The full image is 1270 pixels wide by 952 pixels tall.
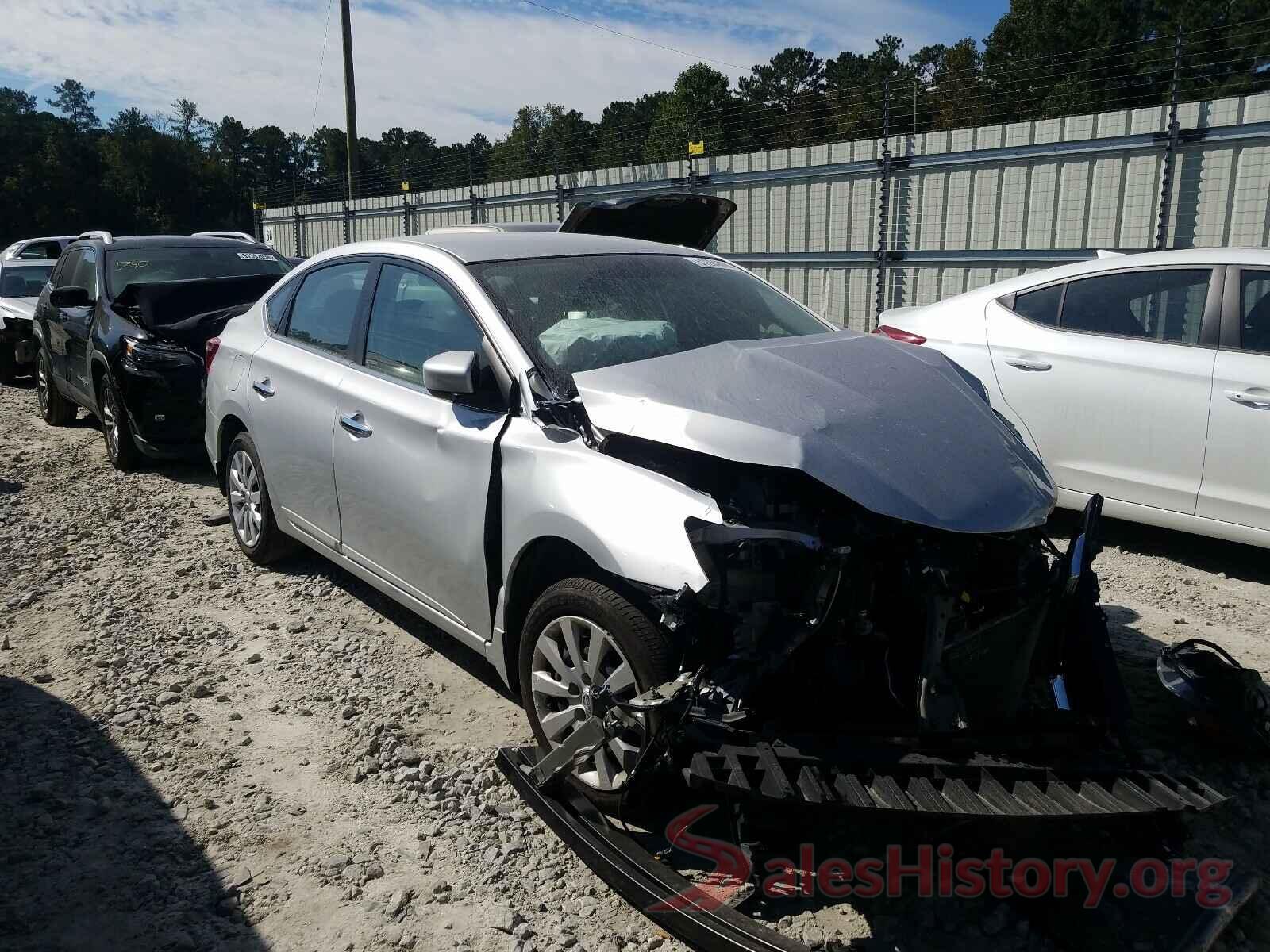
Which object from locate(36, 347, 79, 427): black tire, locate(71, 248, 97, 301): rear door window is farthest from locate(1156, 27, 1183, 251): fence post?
locate(36, 347, 79, 427): black tire

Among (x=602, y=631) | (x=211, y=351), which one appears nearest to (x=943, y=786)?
(x=602, y=631)

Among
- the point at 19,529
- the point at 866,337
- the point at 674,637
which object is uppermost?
the point at 866,337

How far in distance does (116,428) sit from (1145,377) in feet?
23.4

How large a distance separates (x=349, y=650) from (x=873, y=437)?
→ 2.67 m

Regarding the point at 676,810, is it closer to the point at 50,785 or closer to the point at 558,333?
the point at 558,333

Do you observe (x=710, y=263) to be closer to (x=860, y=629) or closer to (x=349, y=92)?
(x=860, y=629)

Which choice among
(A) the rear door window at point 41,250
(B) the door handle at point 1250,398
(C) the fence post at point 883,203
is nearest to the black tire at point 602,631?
(B) the door handle at point 1250,398

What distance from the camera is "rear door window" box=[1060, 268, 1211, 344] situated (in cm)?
497

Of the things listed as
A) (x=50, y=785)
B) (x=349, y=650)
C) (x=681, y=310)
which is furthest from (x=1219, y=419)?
(x=50, y=785)

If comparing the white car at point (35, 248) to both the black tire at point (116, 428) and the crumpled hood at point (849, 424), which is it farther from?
the crumpled hood at point (849, 424)

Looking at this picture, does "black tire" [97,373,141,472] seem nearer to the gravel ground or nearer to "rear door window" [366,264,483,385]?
the gravel ground

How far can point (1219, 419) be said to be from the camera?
15.4 feet

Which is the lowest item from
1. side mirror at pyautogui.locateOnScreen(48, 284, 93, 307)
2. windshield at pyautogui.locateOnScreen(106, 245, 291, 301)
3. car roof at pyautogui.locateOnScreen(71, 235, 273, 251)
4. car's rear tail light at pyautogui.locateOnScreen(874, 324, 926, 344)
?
car's rear tail light at pyautogui.locateOnScreen(874, 324, 926, 344)

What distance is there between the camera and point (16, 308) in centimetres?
1179
